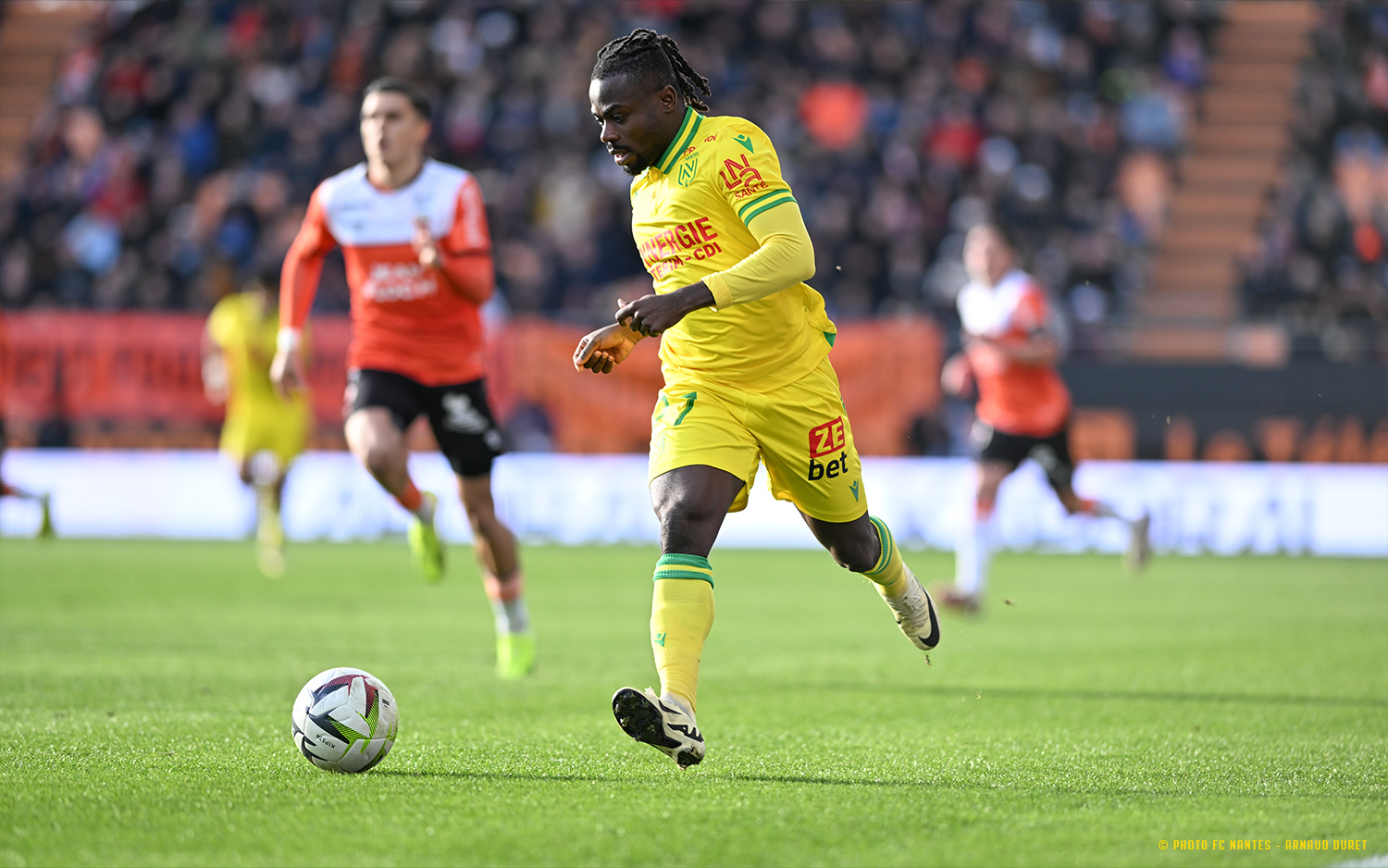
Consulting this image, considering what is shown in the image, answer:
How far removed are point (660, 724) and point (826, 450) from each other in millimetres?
1197

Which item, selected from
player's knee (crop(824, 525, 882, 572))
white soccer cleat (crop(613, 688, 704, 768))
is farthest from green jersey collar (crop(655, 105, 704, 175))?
white soccer cleat (crop(613, 688, 704, 768))

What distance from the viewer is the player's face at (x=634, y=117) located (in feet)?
15.8

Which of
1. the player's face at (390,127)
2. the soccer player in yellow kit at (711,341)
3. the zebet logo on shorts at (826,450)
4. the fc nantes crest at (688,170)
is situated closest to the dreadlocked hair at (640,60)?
the soccer player in yellow kit at (711,341)

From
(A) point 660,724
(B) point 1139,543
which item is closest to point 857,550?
(A) point 660,724

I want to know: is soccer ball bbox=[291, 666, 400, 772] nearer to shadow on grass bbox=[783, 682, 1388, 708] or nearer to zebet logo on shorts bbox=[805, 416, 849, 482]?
zebet logo on shorts bbox=[805, 416, 849, 482]

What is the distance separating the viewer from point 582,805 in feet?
13.6

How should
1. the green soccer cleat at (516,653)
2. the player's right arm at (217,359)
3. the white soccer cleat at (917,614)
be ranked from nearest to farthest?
the white soccer cleat at (917,614)
the green soccer cleat at (516,653)
the player's right arm at (217,359)

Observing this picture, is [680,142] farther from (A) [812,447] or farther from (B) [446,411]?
(B) [446,411]

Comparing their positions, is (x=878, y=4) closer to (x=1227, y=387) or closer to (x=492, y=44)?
(x=492, y=44)

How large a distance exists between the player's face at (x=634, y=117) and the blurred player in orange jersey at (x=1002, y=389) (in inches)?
223

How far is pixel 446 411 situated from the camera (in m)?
7.37

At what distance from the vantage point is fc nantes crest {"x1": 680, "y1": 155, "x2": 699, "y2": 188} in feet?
16.0

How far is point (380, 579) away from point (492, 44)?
39.2 feet

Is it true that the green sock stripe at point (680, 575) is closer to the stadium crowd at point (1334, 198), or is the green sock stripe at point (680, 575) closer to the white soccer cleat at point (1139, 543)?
the white soccer cleat at point (1139, 543)
